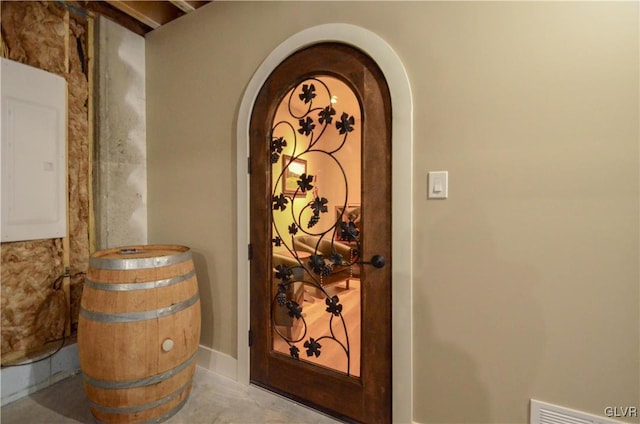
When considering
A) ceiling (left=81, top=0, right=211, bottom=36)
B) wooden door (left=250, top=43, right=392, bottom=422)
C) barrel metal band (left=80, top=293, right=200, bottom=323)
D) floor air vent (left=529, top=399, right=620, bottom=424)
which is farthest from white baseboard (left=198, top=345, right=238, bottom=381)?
ceiling (left=81, top=0, right=211, bottom=36)


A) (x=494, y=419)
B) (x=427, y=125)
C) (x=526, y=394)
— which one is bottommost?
(x=494, y=419)

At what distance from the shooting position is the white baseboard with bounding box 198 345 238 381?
72.5 inches

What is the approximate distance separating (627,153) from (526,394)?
1.05m

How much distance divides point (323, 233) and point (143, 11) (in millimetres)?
2240

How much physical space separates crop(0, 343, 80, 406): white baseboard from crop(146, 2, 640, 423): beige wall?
2.27 metres

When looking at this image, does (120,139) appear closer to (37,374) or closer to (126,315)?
(126,315)

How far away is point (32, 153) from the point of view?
173 cm

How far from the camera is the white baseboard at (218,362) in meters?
1.84

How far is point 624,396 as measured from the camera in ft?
3.41

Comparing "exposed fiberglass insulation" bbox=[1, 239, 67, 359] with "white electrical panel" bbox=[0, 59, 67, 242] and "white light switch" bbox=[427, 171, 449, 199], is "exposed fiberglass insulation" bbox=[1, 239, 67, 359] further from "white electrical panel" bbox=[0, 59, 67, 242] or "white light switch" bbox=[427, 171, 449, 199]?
"white light switch" bbox=[427, 171, 449, 199]

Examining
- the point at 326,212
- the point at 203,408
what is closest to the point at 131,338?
the point at 203,408

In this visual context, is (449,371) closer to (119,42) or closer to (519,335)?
(519,335)

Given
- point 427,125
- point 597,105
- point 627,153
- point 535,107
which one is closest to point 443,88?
point 427,125

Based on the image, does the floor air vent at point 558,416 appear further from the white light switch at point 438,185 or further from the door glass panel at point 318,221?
the white light switch at point 438,185
